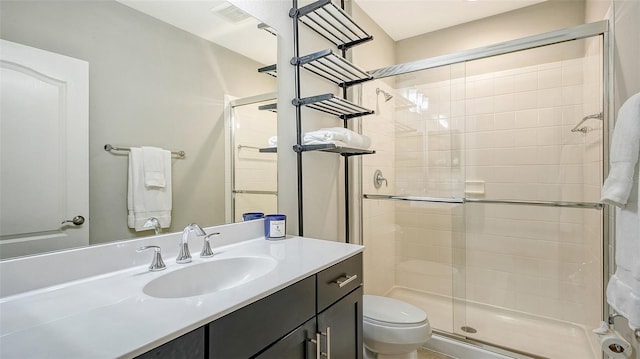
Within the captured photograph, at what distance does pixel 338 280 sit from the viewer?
1.07m

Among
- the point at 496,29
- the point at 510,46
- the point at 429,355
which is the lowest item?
the point at 429,355

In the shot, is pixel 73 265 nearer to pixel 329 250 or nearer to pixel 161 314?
pixel 161 314

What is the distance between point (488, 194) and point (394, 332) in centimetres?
141

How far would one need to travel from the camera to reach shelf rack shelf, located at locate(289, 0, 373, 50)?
153cm

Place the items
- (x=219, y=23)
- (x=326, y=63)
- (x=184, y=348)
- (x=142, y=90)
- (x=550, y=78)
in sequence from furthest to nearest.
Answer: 1. (x=550, y=78)
2. (x=326, y=63)
3. (x=219, y=23)
4. (x=142, y=90)
5. (x=184, y=348)

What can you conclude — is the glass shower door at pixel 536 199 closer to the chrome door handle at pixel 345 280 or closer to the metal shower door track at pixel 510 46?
the metal shower door track at pixel 510 46

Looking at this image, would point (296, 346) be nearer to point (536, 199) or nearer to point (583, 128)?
point (536, 199)

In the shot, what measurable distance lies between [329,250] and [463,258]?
60.9 inches

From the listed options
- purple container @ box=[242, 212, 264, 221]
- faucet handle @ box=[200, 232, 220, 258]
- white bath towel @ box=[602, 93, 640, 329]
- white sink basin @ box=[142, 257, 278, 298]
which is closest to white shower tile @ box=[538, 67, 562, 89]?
white bath towel @ box=[602, 93, 640, 329]

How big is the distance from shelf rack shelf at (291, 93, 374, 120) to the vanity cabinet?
0.79 m

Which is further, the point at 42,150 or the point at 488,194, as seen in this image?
the point at 488,194

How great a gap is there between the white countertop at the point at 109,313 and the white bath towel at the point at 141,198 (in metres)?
0.16

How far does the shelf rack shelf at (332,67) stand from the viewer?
4.84 ft

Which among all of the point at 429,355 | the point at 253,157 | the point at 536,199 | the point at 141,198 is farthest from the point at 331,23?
the point at 429,355
